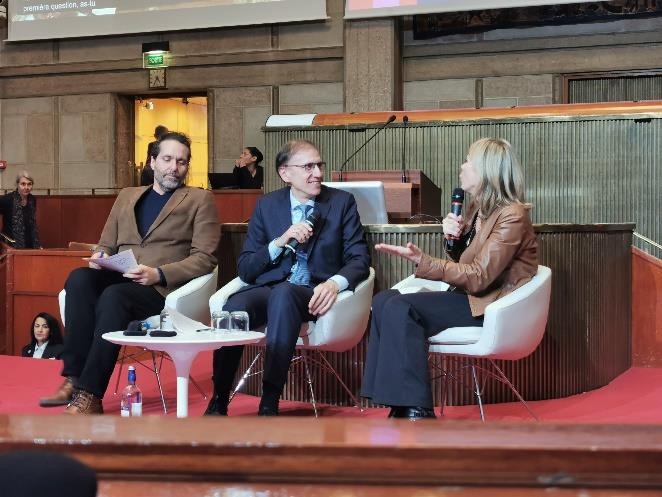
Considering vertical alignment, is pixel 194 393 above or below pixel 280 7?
→ below

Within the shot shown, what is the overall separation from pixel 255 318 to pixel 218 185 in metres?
5.49

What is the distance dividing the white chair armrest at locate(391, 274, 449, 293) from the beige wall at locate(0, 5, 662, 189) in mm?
6113

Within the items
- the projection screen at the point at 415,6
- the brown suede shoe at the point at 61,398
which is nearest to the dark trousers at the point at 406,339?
the brown suede shoe at the point at 61,398

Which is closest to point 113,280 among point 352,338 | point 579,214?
point 352,338

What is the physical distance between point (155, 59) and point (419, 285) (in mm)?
7829

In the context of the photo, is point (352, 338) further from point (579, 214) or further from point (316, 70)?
point (316, 70)

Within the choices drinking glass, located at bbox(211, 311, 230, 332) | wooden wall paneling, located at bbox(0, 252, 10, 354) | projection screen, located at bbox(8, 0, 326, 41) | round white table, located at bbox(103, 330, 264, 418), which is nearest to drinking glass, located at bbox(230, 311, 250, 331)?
drinking glass, located at bbox(211, 311, 230, 332)

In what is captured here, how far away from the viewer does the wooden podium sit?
4527 millimetres

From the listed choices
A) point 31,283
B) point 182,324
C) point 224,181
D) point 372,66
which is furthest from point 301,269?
point 372,66

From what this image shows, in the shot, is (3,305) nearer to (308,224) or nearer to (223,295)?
(223,295)

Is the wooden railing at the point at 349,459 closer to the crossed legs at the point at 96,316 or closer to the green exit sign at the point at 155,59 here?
the crossed legs at the point at 96,316

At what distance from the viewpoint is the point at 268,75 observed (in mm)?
10328

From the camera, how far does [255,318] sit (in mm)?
3299

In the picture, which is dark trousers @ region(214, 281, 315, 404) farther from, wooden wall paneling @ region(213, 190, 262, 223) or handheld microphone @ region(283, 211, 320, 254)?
wooden wall paneling @ region(213, 190, 262, 223)
